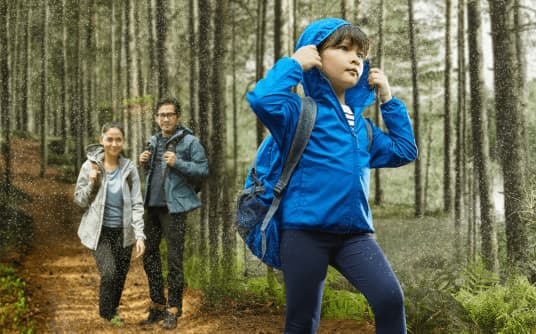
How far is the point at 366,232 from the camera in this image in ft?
6.85

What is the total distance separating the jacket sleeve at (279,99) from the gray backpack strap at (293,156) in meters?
0.03

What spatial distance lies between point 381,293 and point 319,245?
0.94 ft

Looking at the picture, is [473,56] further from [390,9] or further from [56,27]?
[56,27]

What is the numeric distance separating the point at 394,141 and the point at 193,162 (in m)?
1.91

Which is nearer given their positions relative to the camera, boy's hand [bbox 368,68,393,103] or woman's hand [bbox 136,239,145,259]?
boy's hand [bbox 368,68,393,103]

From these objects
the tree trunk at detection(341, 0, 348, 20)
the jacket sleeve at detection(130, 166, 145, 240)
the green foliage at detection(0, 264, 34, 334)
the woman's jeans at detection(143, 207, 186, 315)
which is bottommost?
the green foliage at detection(0, 264, 34, 334)

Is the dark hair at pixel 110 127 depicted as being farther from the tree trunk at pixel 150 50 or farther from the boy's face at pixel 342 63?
the boy's face at pixel 342 63

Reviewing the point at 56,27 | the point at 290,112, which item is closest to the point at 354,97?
the point at 290,112

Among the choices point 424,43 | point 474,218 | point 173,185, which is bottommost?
point 474,218

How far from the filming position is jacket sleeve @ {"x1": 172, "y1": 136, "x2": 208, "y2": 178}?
3.78 metres

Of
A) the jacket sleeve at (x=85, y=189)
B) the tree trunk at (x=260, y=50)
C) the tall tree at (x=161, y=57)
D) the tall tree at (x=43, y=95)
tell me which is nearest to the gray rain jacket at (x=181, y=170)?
the jacket sleeve at (x=85, y=189)

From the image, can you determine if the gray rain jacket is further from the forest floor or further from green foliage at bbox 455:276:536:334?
green foliage at bbox 455:276:536:334

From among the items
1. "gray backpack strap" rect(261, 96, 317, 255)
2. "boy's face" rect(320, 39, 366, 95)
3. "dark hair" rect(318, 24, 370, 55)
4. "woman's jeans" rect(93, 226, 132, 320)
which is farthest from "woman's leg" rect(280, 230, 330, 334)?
"woman's jeans" rect(93, 226, 132, 320)

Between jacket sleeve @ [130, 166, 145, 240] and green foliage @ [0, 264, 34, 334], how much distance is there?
1.08m
